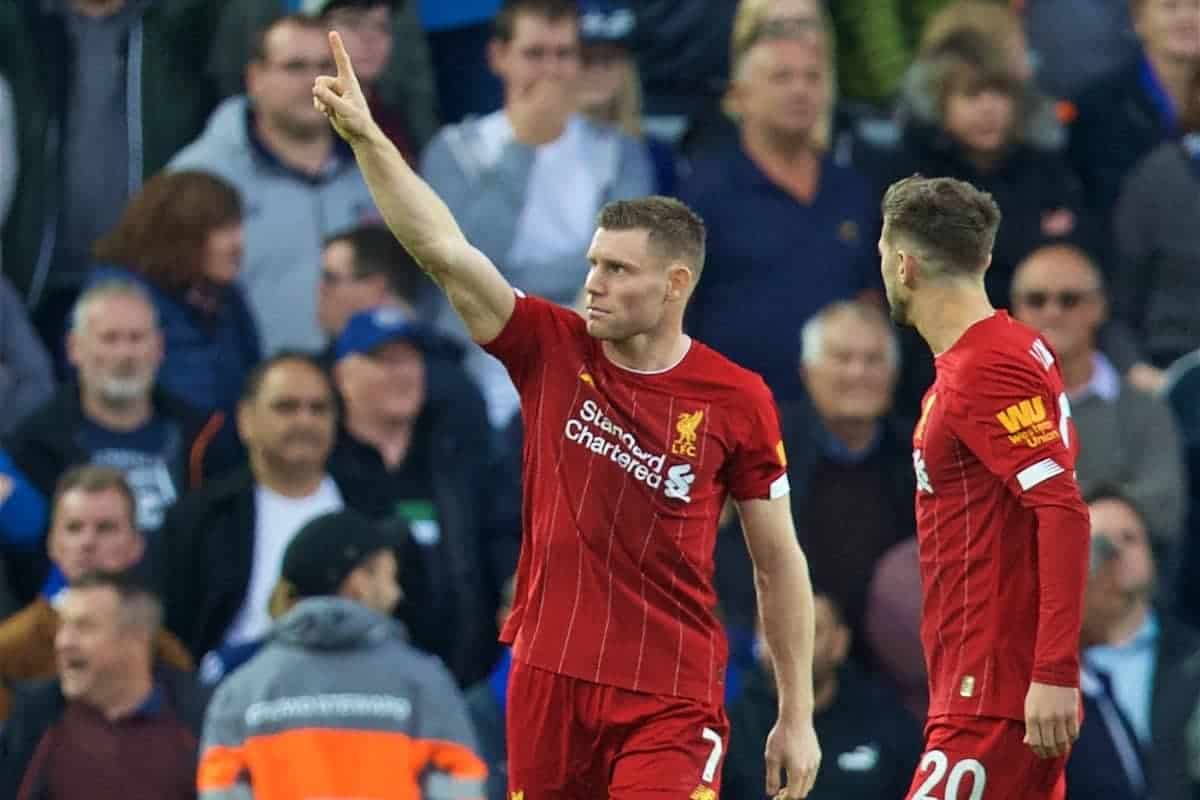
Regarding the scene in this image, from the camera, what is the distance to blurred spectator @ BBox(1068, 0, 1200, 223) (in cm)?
1270

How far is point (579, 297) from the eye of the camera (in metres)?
11.3

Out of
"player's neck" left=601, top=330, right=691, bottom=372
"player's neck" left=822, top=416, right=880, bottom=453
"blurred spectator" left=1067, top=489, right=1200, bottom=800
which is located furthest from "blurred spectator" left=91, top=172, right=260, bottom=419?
"player's neck" left=601, top=330, right=691, bottom=372

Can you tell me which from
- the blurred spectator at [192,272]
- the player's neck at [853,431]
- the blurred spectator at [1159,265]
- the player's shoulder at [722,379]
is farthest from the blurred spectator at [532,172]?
the player's shoulder at [722,379]

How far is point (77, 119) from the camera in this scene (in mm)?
12000

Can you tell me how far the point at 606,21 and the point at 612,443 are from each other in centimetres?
527

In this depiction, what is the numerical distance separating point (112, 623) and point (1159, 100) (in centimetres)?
558

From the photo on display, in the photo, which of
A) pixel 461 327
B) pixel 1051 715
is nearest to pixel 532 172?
pixel 461 327

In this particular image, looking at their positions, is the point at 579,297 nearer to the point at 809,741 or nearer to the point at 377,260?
the point at 377,260

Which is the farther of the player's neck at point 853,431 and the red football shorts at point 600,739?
the player's neck at point 853,431

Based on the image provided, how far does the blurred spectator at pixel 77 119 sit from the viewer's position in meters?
11.8

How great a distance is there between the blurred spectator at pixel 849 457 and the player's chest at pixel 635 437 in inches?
130

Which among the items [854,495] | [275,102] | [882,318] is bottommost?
[854,495]

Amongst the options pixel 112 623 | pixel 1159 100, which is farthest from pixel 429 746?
pixel 1159 100

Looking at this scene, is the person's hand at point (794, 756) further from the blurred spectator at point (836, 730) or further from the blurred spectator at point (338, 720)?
the blurred spectator at point (836, 730)
